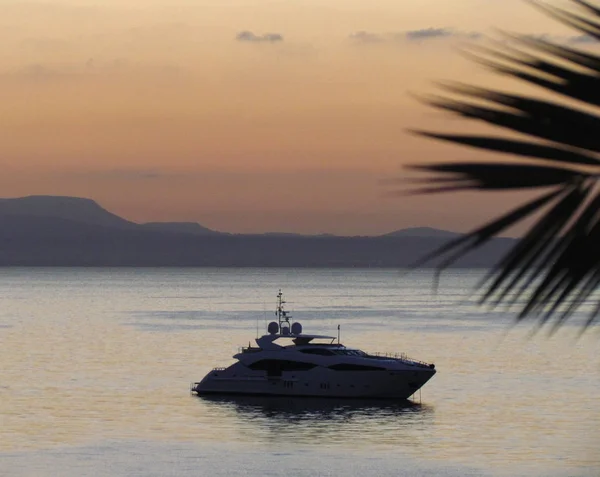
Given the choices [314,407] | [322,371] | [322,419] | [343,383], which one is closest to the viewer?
[322,419]

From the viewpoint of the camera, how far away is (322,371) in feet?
248

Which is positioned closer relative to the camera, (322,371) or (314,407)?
(322,371)

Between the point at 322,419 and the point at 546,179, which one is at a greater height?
the point at 546,179

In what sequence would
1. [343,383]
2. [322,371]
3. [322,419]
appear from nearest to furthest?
[322,419]
[343,383]
[322,371]

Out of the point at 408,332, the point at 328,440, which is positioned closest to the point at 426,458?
the point at 328,440

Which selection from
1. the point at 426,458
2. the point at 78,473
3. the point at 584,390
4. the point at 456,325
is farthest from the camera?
the point at 456,325

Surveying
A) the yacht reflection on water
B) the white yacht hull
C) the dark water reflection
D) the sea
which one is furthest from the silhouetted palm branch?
the white yacht hull

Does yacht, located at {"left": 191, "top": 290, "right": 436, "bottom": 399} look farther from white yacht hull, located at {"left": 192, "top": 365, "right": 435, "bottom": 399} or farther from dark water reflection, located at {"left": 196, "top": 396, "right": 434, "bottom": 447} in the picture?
dark water reflection, located at {"left": 196, "top": 396, "right": 434, "bottom": 447}

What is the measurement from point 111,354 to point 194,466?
67.6m

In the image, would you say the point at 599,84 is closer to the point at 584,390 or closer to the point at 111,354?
the point at 584,390

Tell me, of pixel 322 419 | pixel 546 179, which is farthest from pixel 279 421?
pixel 546 179

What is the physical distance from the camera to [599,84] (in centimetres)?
228

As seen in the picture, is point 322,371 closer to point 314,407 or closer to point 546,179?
point 314,407

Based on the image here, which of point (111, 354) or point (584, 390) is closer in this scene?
point (584, 390)
